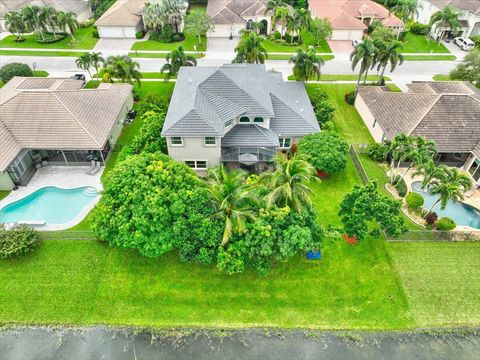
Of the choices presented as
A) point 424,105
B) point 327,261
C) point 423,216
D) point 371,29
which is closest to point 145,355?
point 327,261

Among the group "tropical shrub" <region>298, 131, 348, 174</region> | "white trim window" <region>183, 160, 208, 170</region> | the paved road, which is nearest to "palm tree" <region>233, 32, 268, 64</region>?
"tropical shrub" <region>298, 131, 348, 174</region>

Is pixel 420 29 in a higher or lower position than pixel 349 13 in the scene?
lower

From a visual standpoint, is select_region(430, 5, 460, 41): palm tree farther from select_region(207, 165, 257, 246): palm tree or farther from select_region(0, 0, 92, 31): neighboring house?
select_region(0, 0, 92, 31): neighboring house

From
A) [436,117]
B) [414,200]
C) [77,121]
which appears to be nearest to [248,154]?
[414,200]

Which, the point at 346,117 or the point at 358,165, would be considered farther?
the point at 346,117

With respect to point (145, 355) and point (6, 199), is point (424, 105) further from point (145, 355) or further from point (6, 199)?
point (6, 199)

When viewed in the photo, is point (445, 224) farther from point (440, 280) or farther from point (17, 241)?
point (17, 241)
